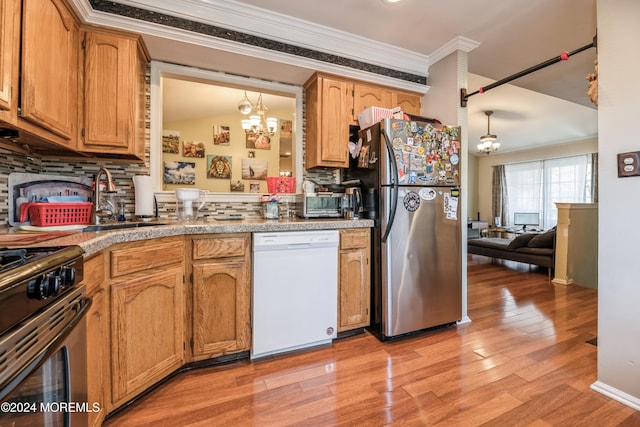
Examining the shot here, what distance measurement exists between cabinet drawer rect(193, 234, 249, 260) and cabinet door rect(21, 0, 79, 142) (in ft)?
3.18

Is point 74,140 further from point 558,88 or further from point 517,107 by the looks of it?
point 517,107

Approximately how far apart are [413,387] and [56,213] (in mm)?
2245

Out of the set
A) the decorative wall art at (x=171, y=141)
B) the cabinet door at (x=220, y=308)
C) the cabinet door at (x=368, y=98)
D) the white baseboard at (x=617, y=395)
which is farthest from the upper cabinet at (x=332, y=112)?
the decorative wall art at (x=171, y=141)

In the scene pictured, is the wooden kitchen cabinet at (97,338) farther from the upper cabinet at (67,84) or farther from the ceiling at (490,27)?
the ceiling at (490,27)

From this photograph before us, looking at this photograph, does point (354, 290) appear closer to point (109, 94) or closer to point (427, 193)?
point (427, 193)

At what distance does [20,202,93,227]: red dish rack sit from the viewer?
1.51 metres

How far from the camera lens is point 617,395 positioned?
4.95 ft

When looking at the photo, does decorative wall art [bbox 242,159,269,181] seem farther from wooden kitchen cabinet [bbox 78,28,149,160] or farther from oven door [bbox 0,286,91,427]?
oven door [bbox 0,286,91,427]

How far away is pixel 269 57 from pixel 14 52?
1.45m

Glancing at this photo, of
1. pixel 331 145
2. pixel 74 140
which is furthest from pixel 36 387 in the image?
pixel 331 145

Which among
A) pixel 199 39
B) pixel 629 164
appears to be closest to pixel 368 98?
pixel 199 39

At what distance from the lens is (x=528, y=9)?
206 cm

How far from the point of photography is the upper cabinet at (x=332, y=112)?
2439 mm

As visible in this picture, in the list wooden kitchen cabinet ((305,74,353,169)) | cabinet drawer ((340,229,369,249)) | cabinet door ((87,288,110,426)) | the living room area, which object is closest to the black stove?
cabinet door ((87,288,110,426))
